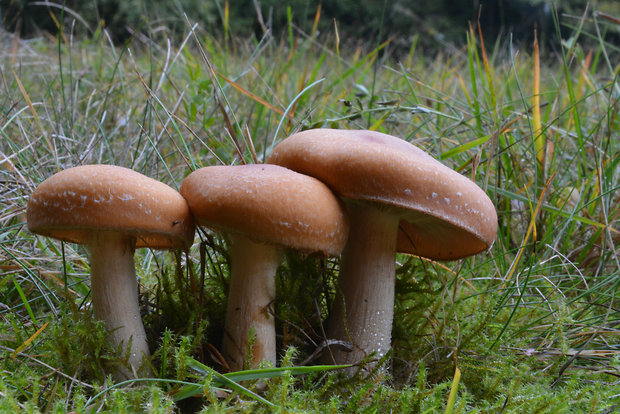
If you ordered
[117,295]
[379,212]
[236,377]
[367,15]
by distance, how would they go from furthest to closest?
[367,15]
[379,212]
[117,295]
[236,377]

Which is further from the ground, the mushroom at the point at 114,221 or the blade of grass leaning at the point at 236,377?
the mushroom at the point at 114,221

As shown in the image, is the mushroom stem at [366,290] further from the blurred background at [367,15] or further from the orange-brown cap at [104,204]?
the blurred background at [367,15]

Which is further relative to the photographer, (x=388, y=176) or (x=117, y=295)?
(x=117, y=295)

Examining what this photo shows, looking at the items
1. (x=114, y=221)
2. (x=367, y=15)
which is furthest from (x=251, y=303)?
(x=367, y=15)

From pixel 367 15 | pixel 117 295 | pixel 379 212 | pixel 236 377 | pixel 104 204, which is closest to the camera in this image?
pixel 104 204

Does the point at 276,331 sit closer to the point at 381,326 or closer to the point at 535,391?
the point at 381,326

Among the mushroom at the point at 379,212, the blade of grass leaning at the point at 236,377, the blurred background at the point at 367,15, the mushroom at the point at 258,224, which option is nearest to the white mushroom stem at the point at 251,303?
the mushroom at the point at 258,224

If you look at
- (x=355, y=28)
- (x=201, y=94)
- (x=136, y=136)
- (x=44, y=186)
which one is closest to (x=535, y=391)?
(x=44, y=186)

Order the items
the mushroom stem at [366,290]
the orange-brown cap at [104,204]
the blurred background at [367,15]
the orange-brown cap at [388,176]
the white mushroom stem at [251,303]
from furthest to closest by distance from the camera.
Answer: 1. the blurred background at [367,15]
2. the mushroom stem at [366,290]
3. the white mushroom stem at [251,303]
4. the orange-brown cap at [388,176]
5. the orange-brown cap at [104,204]

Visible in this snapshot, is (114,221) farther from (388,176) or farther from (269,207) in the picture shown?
(388,176)
